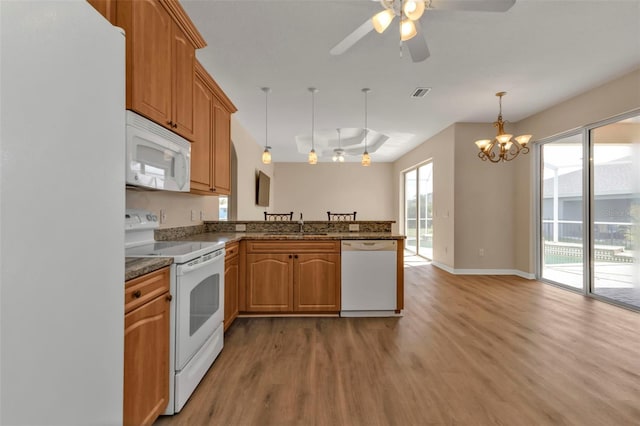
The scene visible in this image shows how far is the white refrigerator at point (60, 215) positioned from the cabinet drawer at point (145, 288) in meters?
0.13

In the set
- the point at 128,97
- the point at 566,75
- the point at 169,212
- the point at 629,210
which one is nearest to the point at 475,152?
the point at 566,75

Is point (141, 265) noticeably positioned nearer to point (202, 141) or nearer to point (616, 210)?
point (202, 141)

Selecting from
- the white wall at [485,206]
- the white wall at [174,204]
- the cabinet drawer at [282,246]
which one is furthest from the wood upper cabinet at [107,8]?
the white wall at [485,206]

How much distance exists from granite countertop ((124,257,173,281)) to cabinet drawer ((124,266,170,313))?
0.08 feet

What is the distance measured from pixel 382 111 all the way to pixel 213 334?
3.88m

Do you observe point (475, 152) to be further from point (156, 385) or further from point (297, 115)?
point (156, 385)

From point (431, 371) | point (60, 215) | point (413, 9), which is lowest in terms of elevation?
point (431, 371)

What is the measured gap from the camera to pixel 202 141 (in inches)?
104

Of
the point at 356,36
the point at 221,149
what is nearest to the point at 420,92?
the point at 356,36

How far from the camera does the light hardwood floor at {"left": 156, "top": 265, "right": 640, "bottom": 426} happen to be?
1.61 metres

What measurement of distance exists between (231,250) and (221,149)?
1132mm

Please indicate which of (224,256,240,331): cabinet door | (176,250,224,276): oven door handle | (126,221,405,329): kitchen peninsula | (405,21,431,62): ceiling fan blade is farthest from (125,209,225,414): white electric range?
(405,21,431,62): ceiling fan blade

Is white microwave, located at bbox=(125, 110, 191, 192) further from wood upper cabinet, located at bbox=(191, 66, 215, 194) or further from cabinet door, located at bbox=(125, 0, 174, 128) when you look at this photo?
wood upper cabinet, located at bbox=(191, 66, 215, 194)

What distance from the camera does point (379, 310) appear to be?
3.07 meters
